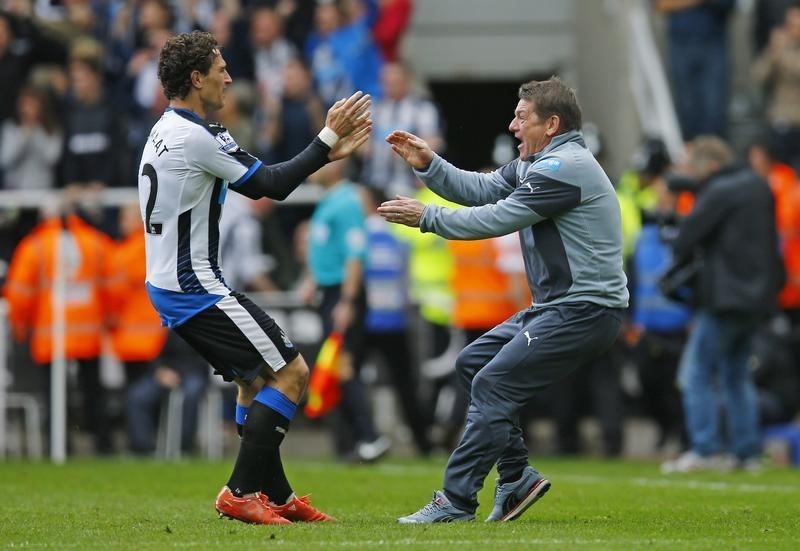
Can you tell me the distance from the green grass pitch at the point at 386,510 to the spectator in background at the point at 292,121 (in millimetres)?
4331

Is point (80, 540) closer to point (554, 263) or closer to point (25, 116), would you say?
point (554, 263)

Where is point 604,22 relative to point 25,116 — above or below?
above

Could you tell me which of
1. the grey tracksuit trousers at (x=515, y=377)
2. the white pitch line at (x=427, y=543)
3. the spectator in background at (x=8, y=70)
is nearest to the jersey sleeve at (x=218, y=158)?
the grey tracksuit trousers at (x=515, y=377)

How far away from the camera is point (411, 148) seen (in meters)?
8.57

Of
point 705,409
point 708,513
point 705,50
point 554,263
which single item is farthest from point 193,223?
point 705,50

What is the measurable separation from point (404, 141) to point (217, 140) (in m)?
0.96

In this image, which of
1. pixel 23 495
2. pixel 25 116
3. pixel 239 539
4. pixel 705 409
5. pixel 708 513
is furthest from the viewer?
pixel 25 116

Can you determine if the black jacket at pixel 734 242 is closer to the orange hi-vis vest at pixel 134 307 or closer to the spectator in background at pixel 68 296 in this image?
the orange hi-vis vest at pixel 134 307

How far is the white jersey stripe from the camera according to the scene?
27.2 ft

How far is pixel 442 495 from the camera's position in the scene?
8219mm

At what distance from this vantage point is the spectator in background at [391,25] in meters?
19.0

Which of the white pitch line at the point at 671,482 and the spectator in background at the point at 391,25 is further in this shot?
the spectator in background at the point at 391,25

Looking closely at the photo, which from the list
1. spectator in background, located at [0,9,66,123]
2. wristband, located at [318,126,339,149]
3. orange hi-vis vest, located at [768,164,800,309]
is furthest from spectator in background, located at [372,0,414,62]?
wristband, located at [318,126,339,149]

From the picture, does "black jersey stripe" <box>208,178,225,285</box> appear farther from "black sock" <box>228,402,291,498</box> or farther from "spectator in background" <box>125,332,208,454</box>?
"spectator in background" <box>125,332,208,454</box>
